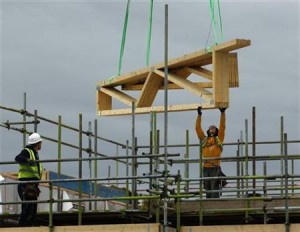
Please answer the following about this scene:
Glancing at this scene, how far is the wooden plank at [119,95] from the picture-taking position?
1017 inches

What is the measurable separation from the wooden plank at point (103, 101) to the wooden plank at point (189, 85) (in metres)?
2.03

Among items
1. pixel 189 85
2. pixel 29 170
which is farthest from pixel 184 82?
pixel 29 170

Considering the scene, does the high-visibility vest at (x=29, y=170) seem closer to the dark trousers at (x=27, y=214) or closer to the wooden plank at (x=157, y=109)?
the dark trousers at (x=27, y=214)

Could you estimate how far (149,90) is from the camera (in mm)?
25609

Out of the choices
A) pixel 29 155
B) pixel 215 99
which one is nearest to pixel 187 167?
pixel 215 99

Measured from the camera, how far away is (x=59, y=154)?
24453mm

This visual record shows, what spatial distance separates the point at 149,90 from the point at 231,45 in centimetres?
313

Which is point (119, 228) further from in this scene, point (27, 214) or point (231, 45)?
point (231, 45)

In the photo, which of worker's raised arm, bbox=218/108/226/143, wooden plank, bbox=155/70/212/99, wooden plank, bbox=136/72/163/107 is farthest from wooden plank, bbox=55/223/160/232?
wooden plank, bbox=136/72/163/107

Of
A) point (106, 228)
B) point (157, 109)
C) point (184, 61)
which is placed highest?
point (184, 61)

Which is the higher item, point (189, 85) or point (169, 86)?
point (169, 86)

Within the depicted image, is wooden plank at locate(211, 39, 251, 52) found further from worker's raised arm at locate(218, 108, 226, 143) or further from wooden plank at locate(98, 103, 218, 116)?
worker's raised arm at locate(218, 108, 226, 143)

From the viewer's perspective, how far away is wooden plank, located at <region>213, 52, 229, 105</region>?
77.0 feet

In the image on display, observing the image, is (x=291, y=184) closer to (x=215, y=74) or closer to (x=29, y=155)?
(x=215, y=74)
